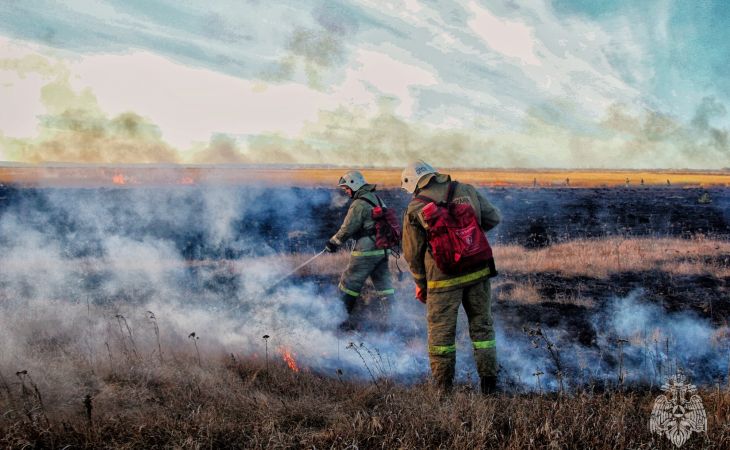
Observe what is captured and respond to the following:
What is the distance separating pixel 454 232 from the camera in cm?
407

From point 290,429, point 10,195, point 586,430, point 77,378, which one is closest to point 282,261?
point 77,378

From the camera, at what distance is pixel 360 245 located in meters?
6.53

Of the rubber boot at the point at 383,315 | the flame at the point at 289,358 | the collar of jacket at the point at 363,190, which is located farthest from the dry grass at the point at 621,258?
the flame at the point at 289,358

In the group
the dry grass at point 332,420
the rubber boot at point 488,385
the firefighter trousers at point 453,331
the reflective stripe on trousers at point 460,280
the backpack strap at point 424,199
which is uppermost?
the backpack strap at point 424,199

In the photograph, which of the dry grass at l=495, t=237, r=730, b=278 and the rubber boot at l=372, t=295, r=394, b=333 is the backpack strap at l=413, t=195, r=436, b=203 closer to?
the rubber boot at l=372, t=295, r=394, b=333

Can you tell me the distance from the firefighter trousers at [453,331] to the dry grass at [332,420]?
0.83ft

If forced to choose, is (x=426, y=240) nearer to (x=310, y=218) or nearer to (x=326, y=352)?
(x=326, y=352)

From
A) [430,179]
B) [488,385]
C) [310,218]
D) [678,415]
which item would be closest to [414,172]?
[430,179]

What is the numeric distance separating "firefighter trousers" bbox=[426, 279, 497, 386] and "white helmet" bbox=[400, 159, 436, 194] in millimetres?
979

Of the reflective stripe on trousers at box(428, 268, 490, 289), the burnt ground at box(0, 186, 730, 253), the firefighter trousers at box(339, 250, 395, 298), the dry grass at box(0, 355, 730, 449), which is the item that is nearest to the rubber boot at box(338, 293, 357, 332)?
the firefighter trousers at box(339, 250, 395, 298)

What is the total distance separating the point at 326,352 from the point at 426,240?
221 cm

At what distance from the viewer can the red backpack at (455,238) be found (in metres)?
4.05

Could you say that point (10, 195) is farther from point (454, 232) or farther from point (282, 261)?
point (454, 232)

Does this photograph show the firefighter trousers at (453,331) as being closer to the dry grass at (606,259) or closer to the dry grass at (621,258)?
the dry grass at (606,259)
